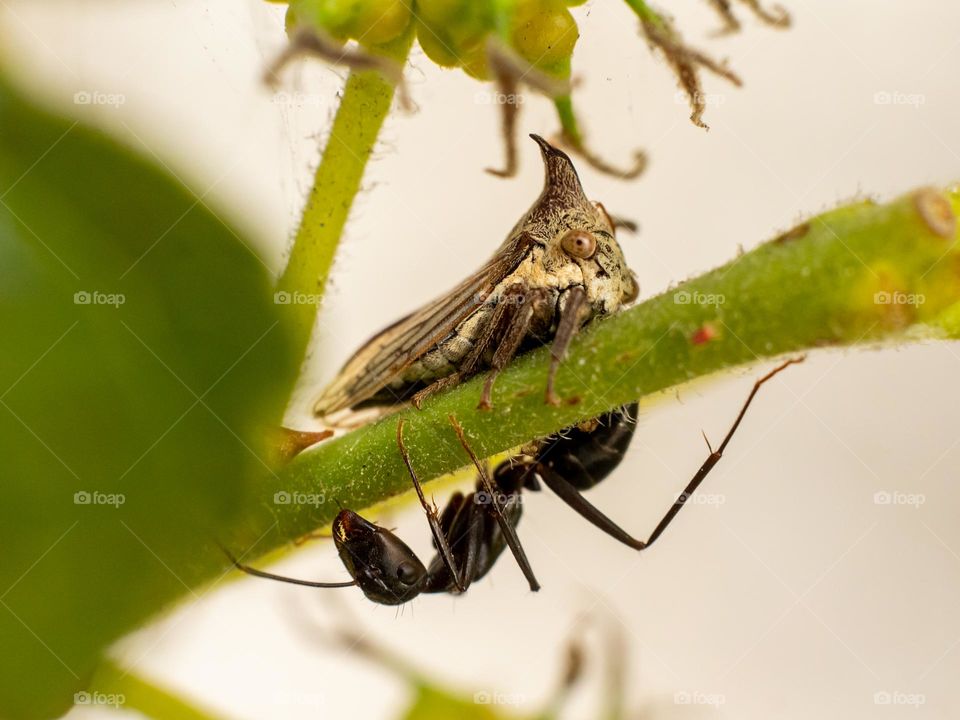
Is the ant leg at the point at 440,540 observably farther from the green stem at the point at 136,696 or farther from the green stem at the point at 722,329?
the green stem at the point at 136,696

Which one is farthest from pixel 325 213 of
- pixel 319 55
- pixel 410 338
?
pixel 319 55

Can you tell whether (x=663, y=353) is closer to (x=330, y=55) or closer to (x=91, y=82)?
(x=330, y=55)

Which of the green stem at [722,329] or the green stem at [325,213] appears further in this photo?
the green stem at [325,213]

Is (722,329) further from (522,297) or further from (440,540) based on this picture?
(440,540)

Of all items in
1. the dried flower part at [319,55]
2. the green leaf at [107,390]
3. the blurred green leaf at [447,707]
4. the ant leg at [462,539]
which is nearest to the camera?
the dried flower part at [319,55]

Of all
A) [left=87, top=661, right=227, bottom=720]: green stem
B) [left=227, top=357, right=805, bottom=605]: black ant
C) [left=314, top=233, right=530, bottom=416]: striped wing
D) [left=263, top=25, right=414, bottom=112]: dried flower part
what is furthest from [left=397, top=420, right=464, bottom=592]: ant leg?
[left=263, top=25, right=414, bottom=112]: dried flower part

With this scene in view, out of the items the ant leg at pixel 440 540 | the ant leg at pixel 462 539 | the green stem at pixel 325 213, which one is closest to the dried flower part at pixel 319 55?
the green stem at pixel 325 213
